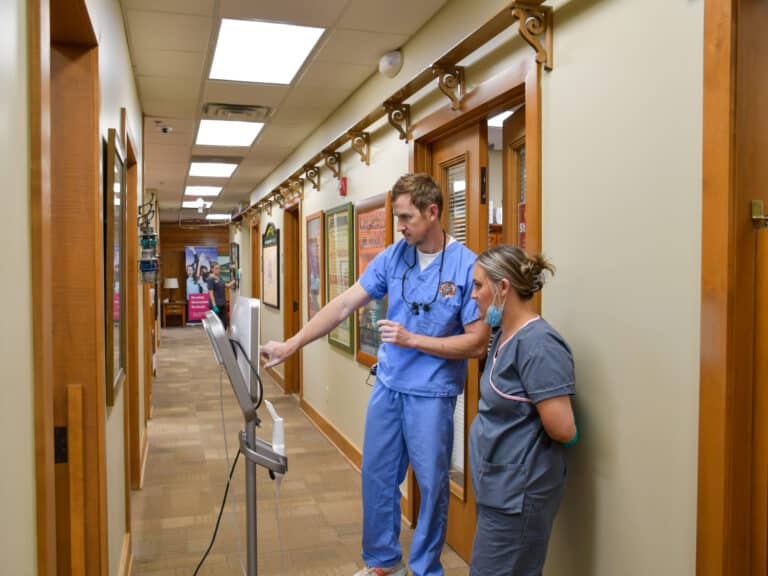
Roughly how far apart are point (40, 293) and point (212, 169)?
7592 mm

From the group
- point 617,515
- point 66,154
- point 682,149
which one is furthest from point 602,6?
point 66,154

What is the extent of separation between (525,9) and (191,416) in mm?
5026

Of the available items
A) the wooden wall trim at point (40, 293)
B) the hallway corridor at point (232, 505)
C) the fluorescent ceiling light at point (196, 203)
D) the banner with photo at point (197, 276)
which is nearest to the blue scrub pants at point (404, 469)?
the hallway corridor at point (232, 505)

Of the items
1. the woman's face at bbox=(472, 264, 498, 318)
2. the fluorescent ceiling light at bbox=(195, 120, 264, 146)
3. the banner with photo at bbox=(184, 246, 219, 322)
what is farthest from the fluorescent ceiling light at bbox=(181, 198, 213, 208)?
the woman's face at bbox=(472, 264, 498, 318)

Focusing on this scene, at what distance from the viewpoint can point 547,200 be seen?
7.05ft

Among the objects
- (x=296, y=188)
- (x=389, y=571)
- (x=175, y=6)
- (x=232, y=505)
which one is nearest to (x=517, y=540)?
(x=389, y=571)

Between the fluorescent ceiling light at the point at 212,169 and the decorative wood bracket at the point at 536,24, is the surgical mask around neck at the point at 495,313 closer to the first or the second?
the decorative wood bracket at the point at 536,24

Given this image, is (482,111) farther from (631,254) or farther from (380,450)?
(380,450)

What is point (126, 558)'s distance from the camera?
2.85 m

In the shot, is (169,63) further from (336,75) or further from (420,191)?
(420,191)

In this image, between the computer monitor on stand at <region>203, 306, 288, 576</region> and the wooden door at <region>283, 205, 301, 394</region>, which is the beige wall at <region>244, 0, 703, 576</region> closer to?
the computer monitor on stand at <region>203, 306, 288, 576</region>

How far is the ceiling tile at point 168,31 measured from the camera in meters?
3.23

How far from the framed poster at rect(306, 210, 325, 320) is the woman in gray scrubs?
361 centimetres

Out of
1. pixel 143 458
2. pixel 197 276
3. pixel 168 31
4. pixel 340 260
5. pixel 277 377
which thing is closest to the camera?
pixel 168 31
